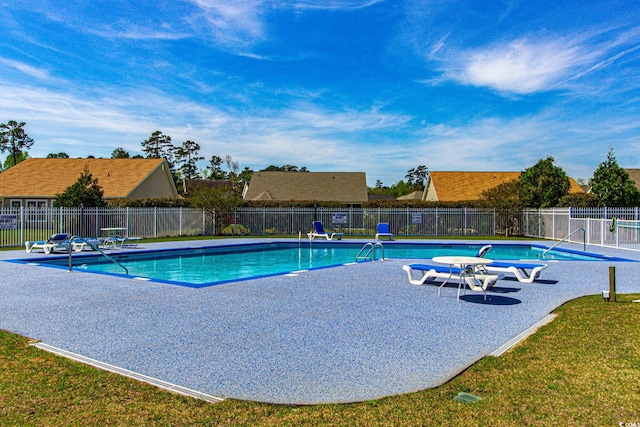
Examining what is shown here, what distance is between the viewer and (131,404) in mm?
3684

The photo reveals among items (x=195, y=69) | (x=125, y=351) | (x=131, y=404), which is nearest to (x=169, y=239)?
(x=195, y=69)

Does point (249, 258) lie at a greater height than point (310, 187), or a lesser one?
lesser

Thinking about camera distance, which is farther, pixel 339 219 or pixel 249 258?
pixel 339 219

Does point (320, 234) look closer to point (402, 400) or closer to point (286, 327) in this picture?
point (286, 327)

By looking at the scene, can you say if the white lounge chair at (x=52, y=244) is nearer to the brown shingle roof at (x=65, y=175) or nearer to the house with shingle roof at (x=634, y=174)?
the brown shingle roof at (x=65, y=175)

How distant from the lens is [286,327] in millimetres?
6285

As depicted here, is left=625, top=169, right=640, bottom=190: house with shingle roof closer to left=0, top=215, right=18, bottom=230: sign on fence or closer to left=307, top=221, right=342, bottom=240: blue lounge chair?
left=307, top=221, right=342, bottom=240: blue lounge chair

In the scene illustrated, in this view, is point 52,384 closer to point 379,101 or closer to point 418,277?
point 418,277

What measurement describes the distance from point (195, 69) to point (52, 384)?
836 inches

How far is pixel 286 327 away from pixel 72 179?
115 ft

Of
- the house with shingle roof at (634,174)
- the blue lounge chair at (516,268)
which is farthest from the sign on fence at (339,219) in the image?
the house with shingle roof at (634,174)

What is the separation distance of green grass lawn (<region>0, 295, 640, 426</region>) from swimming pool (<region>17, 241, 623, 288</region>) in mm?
5437

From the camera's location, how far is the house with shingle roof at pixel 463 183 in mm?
41500

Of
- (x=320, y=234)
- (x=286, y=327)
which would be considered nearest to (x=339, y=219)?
(x=320, y=234)
